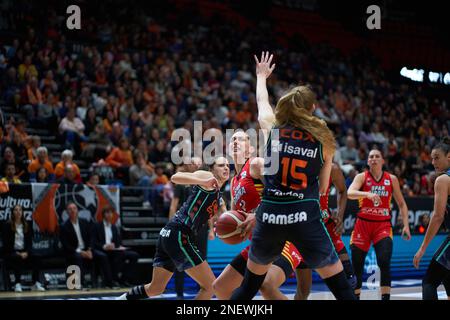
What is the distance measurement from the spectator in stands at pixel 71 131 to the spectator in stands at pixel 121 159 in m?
0.74

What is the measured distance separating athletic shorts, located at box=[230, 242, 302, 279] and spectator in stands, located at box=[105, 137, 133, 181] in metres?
7.19

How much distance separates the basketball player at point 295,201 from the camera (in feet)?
16.9

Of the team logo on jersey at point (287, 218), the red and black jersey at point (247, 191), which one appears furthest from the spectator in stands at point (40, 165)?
the team logo on jersey at point (287, 218)

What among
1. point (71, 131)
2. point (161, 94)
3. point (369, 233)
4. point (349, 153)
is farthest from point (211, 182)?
point (349, 153)

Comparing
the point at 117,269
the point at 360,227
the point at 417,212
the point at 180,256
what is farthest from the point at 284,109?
the point at 417,212

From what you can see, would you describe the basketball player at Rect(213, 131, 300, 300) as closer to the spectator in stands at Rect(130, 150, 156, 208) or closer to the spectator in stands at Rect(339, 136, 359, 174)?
the spectator in stands at Rect(130, 150, 156, 208)

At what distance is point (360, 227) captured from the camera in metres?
9.30

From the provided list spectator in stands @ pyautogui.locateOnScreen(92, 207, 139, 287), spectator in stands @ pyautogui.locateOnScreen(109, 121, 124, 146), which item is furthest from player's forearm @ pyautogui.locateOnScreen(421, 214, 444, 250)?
spectator in stands @ pyautogui.locateOnScreen(109, 121, 124, 146)

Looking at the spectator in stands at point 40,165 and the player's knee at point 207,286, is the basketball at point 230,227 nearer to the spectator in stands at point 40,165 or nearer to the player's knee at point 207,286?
the player's knee at point 207,286

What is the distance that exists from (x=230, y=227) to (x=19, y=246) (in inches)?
237

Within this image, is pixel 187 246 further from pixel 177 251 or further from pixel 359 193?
pixel 359 193

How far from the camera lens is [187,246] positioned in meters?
7.00
